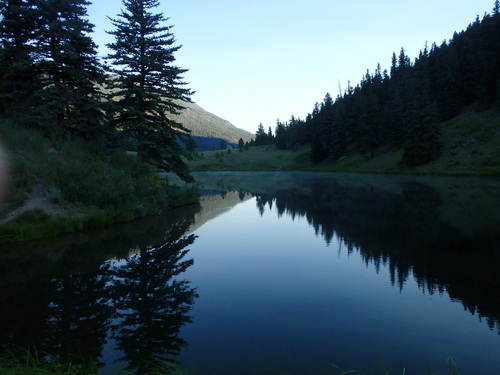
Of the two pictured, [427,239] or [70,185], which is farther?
[70,185]

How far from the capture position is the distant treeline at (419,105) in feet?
193

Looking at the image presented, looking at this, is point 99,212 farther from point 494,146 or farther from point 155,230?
point 494,146

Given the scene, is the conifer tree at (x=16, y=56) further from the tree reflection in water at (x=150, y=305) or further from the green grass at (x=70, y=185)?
the tree reflection in water at (x=150, y=305)

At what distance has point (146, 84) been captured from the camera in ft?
77.3

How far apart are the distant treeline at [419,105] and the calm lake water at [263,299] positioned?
49674mm

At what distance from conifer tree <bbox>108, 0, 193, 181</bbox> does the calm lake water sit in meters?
9.68

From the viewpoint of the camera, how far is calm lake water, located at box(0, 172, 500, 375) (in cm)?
559

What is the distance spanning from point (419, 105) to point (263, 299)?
63562 millimetres

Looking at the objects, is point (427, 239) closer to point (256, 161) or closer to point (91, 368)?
point (91, 368)

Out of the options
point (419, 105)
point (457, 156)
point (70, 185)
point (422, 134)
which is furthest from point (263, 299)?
point (419, 105)

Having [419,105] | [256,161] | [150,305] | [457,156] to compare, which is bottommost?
[150,305]

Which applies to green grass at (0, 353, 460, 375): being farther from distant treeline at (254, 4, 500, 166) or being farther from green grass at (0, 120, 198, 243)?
distant treeline at (254, 4, 500, 166)

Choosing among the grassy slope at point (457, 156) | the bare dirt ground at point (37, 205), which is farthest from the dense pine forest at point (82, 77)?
the grassy slope at point (457, 156)

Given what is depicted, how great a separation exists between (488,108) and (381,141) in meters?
20.7
